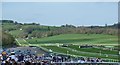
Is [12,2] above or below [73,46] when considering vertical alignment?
above

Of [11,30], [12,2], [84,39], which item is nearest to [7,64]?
[12,2]

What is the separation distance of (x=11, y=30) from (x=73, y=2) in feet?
8.17

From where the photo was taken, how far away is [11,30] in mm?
6227

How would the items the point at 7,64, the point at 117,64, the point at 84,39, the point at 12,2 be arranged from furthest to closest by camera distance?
the point at 84,39, the point at 12,2, the point at 117,64, the point at 7,64

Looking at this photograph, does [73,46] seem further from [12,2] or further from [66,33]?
[12,2]

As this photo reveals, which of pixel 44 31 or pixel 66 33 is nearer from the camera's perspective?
pixel 44 31

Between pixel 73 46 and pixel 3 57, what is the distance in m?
3.09

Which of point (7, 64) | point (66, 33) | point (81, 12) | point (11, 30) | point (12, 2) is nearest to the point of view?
point (7, 64)

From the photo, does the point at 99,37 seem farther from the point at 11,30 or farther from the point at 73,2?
the point at 73,2

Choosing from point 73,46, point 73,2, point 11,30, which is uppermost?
point 73,2

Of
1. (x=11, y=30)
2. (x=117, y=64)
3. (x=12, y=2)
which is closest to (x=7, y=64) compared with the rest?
(x=12, y=2)

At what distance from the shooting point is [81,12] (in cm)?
548

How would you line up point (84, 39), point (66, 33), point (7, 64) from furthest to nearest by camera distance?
point (84, 39)
point (66, 33)
point (7, 64)

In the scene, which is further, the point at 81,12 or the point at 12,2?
the point at 81,12
